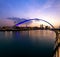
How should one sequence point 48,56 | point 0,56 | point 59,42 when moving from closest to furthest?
point 59,42 → point 48,56 → point 0,56

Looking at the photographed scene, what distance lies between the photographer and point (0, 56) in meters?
28.9

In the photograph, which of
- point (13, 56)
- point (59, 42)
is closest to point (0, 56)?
point (13, 56)

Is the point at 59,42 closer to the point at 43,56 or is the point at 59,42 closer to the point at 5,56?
the point at 43,56

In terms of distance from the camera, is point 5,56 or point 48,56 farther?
point 5,56

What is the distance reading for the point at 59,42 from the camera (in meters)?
22.8

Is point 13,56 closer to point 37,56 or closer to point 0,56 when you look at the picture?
point 0,56

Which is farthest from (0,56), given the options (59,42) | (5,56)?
(59,42)

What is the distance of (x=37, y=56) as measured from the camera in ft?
90.7

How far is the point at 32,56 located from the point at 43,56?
224 cm

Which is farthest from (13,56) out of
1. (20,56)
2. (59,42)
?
(59,42)

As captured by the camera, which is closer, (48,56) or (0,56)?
(48,56)

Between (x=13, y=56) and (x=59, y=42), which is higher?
(x=59, y=42)

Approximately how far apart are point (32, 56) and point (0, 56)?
269 inches

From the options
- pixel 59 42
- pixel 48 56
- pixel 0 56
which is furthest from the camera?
pixel 0 56
